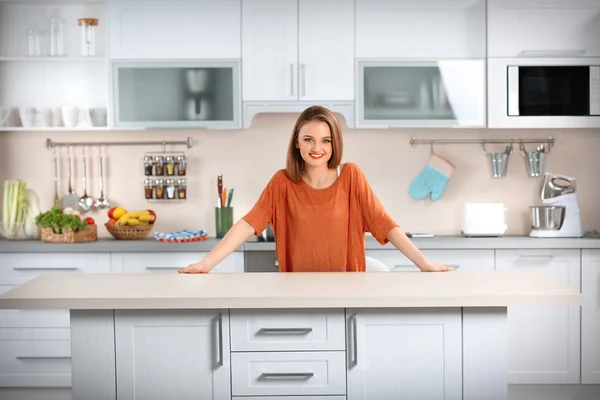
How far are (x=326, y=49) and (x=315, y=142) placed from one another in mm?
1741

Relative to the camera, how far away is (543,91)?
174 inches

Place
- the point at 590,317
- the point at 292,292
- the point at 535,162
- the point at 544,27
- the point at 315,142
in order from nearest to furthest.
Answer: the point at 292,292 → the point at 315,142 → the point at 590,317 → the point at 544,27 → the point at 535,162

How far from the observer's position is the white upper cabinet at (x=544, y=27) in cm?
438

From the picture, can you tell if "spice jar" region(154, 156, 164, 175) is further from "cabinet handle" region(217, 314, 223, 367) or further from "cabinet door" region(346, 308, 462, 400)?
"cabinet door" region(346, 308, 462, 400)

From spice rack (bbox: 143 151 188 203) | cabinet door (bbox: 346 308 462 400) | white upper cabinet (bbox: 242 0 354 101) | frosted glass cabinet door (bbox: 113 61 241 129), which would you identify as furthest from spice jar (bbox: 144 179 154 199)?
cabinet door (bbox: 346 308 462 400)

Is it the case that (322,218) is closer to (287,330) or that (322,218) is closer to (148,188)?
(287,330)

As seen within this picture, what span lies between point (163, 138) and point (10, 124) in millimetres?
883

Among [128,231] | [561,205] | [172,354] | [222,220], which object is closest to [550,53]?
[561,205]

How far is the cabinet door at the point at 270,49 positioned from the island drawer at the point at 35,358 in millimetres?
1726

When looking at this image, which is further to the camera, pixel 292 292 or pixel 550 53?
pixel 550 53

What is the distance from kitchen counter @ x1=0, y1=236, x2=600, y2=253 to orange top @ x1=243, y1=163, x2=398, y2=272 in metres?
1.33

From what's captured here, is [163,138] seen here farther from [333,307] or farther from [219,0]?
[333,307]

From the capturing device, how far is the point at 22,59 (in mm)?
4523

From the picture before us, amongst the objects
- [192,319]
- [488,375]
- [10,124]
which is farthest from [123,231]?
[488,375]
